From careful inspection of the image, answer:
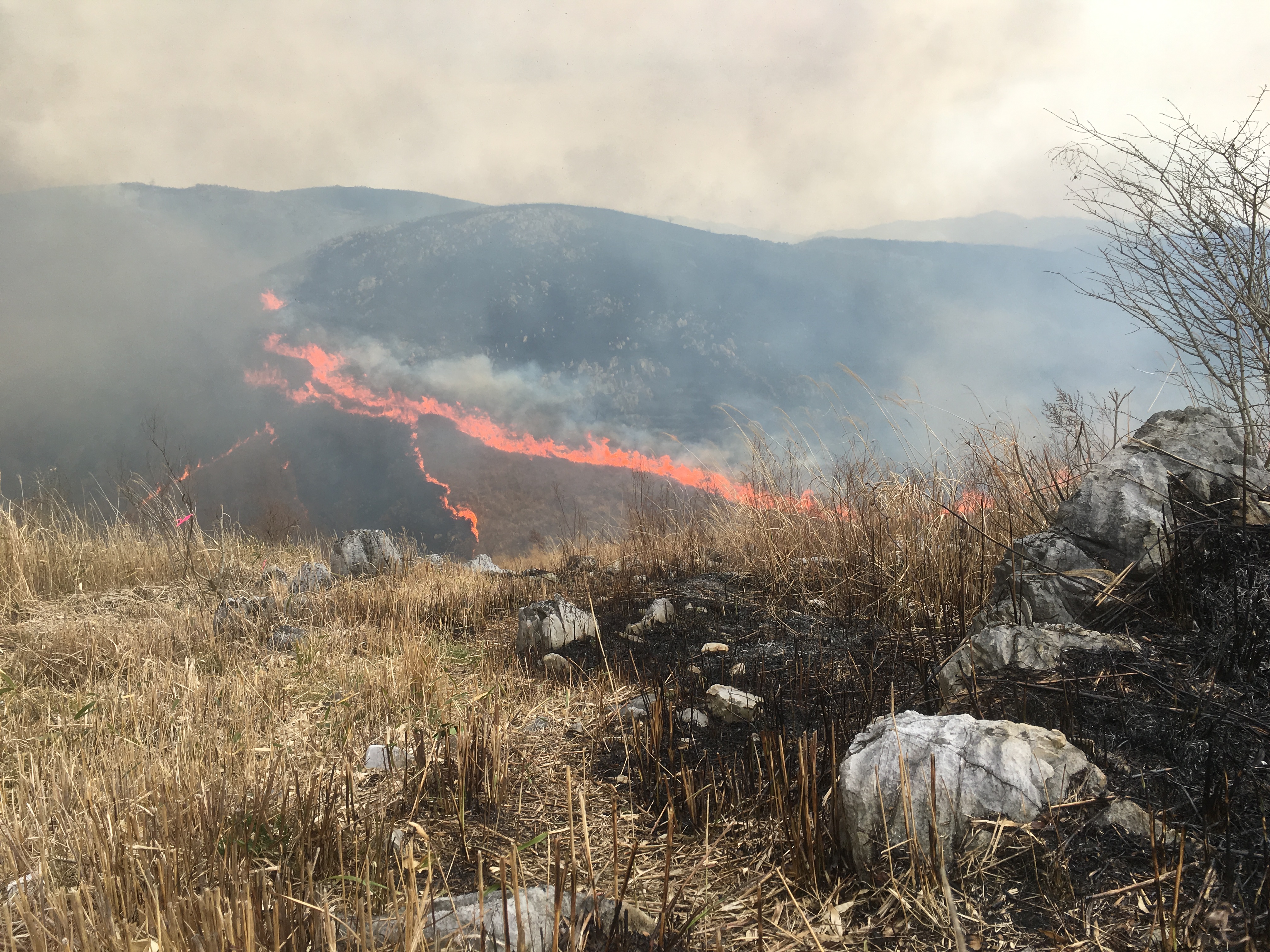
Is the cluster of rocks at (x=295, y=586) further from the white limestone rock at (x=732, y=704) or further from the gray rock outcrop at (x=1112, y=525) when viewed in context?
the gray rock outcrop at (x=1112, y=525)

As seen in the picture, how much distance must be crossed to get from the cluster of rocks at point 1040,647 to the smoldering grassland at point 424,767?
140 millimetres

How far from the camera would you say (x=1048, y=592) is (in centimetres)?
287

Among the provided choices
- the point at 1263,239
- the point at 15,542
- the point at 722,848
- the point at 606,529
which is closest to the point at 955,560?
the point at 722,848

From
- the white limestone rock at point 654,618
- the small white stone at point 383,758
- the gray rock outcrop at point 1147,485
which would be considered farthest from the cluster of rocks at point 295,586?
the gray rock outcrop at point 1147,485

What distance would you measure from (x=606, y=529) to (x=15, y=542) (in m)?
6.88

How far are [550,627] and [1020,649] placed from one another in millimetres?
2827

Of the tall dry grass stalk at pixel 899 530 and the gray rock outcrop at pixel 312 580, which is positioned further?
the gray rock outcrop at pixel 312 580

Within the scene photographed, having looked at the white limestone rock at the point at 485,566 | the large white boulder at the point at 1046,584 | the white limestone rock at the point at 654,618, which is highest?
the large white boulder at the point at 1046,584

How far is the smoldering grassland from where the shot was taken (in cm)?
146

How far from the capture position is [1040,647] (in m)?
2.42

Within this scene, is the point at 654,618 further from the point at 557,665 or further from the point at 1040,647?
the point at 1040,647

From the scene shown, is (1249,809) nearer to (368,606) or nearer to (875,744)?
(875,744)

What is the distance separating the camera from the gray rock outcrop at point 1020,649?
7.77ft

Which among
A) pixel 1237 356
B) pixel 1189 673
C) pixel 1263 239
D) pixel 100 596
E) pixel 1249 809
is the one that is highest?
pixel 1263 239
